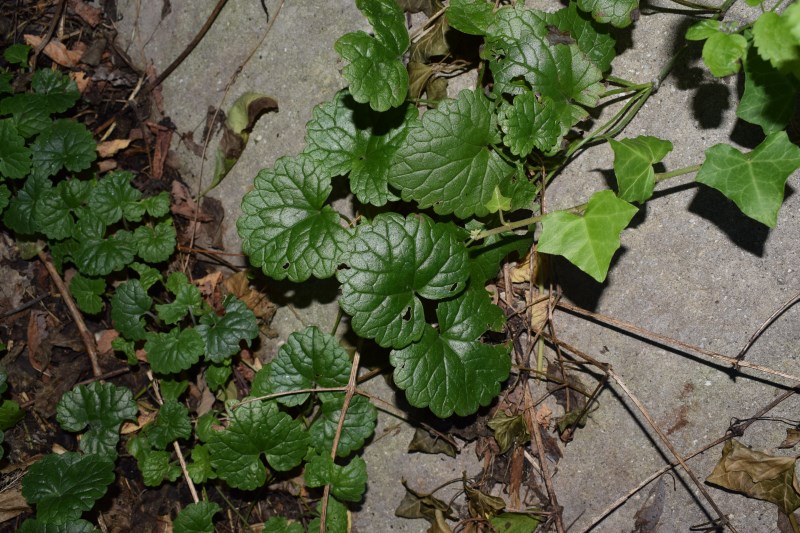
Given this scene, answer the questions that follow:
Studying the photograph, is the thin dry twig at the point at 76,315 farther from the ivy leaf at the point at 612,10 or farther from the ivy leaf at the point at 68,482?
the ivy leaf at the point at 612,10

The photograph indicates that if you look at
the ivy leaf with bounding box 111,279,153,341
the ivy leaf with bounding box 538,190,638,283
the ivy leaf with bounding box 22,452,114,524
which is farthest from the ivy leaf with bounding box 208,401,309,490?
the ivy leaf with bounding box 538,190,638,283

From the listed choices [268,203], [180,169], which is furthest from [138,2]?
[268,203]

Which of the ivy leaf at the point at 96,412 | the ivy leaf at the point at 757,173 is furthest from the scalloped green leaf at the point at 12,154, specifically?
the ivy leaf at the point at 757,173

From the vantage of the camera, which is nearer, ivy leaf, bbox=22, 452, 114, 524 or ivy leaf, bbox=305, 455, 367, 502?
ivy leaf, bbox=305, 455, 367, 502

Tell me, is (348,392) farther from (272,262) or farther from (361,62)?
(361,62)

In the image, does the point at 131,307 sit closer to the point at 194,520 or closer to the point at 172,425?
the point at 172,425

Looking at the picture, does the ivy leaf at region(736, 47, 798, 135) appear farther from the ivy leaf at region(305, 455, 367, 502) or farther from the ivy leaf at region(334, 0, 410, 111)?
the ivy leaf at region(305, 455, 367, 502)
